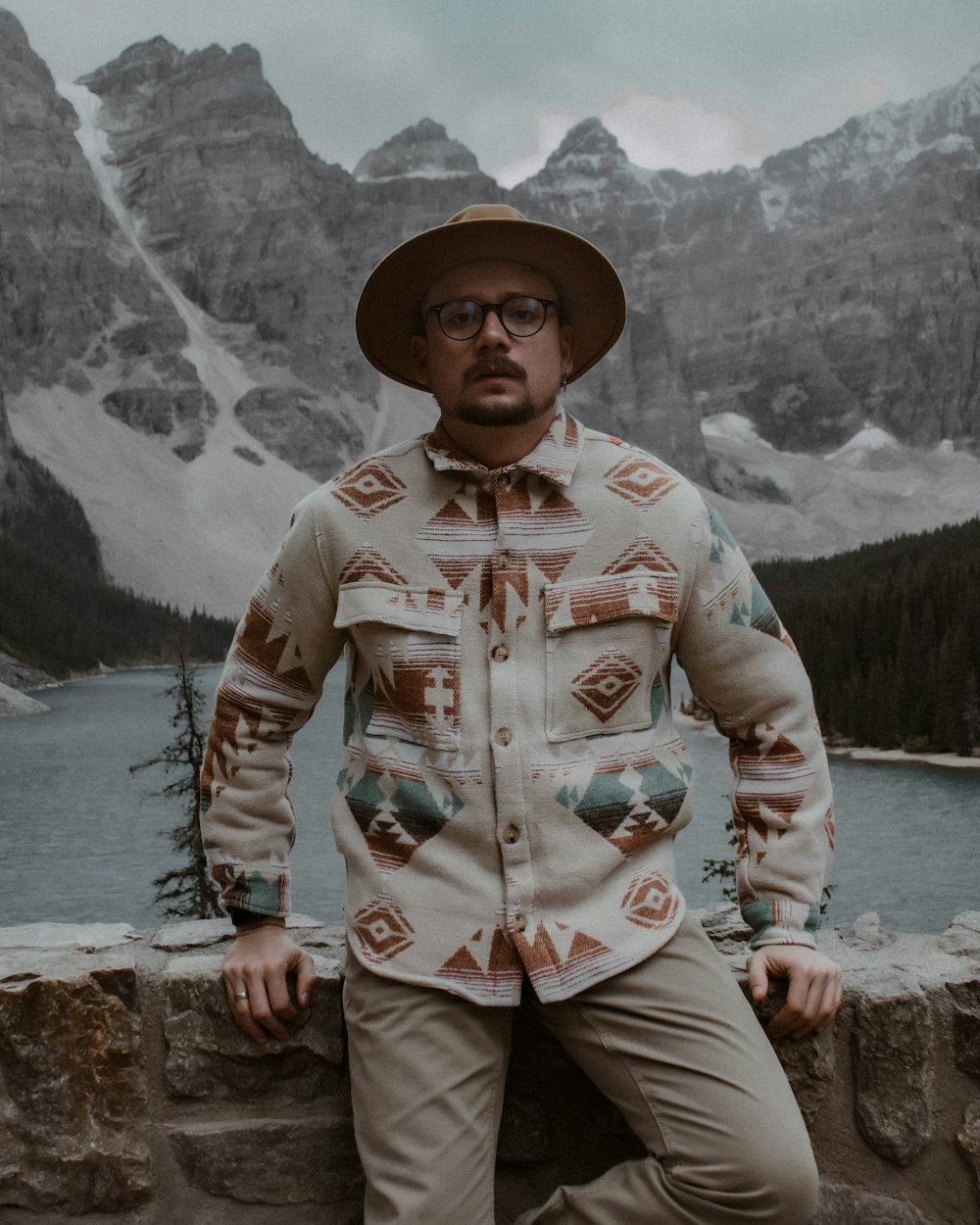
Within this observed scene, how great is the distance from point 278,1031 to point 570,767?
975 mm

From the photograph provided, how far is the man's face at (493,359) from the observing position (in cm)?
263

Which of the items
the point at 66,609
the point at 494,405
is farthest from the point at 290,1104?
the point at 66,609

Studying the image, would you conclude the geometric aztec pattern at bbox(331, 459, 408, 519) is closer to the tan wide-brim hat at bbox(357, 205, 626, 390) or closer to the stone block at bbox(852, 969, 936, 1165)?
the tan wide-brim hat at bbox(357, 205, 626, 390)

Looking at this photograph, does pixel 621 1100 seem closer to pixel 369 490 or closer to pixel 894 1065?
pixel 894 1065

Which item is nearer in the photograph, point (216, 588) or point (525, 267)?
point (525, 267)

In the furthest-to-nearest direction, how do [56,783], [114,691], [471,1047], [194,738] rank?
1. [114,691]
2. [56,783]
3. [194,738]
4. [471,1047]

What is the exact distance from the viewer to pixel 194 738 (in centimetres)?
1667

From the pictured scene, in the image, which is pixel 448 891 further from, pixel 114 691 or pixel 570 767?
pixel 114 691

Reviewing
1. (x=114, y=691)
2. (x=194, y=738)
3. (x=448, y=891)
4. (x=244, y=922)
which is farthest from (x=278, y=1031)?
(x=114, y=691)

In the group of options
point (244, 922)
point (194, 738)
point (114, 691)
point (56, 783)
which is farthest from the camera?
point (114, 691)

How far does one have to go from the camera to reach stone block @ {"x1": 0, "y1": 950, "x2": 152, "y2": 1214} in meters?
2.76

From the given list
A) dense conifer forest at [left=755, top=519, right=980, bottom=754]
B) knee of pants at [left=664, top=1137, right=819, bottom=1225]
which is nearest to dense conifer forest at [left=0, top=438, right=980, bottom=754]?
dense conifer forest at [left=755, top=519, right=980, bottom=754]

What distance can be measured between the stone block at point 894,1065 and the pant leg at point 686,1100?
0.40 meters

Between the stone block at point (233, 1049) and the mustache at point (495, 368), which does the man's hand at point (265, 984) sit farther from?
the mustache at point (495, 368)
